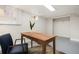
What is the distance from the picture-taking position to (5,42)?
2076mm

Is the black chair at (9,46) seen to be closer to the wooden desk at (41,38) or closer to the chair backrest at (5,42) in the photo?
the chair backrest at (5,42)

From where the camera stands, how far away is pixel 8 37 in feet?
6.94

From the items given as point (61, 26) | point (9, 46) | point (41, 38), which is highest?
point (61, 26)

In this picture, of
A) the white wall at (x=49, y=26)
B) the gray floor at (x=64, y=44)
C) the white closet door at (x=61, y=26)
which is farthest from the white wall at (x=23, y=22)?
the gray floor at (x=64, y=44)

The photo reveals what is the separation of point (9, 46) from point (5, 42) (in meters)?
0.14

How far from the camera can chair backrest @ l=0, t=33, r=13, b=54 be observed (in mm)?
1965

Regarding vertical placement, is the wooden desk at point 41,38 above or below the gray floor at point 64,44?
above

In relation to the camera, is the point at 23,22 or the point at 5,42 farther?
the point at 5,42

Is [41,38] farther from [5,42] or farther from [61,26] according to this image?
[5,42]

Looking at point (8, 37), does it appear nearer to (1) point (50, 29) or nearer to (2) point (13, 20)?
(2) point (13, 20)

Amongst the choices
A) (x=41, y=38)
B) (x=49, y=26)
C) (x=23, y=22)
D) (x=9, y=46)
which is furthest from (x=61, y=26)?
(x=9, y=46)

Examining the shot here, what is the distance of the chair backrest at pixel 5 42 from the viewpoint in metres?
1.96

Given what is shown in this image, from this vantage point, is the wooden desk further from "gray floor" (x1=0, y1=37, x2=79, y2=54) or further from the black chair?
the black chair

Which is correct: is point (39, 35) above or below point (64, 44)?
above
